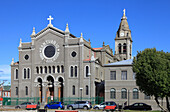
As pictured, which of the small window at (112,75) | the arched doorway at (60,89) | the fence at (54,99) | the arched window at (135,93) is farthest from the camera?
the arched doorway at (60,89)

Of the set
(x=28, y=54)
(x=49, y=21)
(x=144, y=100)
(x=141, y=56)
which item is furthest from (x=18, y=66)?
(x=141, y=56)

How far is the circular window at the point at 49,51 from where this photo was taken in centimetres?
7025

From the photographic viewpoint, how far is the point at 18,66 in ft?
241

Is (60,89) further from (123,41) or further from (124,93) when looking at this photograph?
(123,41)

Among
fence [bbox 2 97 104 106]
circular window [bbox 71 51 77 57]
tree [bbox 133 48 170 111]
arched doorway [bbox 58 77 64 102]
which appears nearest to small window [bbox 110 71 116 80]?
fence [bbox 2 97 104 106]

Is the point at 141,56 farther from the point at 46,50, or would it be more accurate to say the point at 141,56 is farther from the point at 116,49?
the point at 116,49

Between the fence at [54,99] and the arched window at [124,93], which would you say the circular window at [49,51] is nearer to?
the fence at [54,99]

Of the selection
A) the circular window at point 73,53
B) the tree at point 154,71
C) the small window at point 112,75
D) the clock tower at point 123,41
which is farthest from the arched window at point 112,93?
the clock tower at point 123,41

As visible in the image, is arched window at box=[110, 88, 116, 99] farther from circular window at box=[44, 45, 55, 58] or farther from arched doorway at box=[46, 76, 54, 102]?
circular window at box=[44, 45, 55, 58]

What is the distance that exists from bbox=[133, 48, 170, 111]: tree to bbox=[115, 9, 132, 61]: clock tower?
169ft

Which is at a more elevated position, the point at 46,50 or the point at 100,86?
the point at 46,50

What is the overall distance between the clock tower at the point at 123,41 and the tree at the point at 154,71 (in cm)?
5163

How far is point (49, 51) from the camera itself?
232 ft

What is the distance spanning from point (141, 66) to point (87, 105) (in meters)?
15.2
